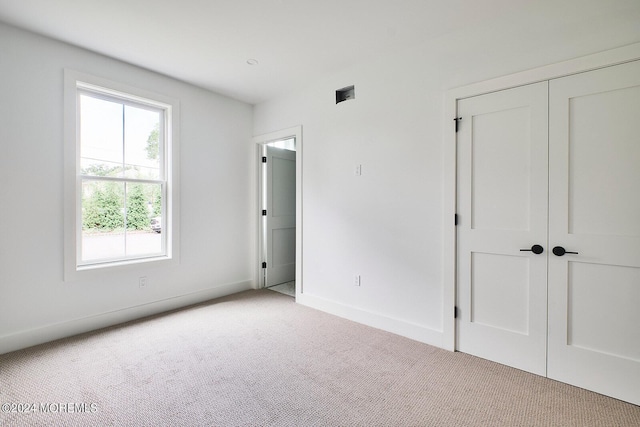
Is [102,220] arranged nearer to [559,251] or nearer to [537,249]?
[537,249]

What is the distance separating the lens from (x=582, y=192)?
2020 millimetres

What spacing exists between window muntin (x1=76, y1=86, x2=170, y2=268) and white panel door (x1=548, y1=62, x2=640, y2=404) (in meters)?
3.83

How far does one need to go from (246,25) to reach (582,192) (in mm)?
2814

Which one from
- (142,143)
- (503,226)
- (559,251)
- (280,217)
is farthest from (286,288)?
(559,251)

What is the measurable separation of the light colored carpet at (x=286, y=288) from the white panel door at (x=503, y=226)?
236 centimetres

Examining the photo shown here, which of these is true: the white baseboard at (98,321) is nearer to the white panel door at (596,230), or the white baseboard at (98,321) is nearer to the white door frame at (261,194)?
the white door frame at (261,194)

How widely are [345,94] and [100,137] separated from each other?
2.63 m

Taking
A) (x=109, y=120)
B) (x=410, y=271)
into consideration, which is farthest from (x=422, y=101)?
(x=109, y=120)

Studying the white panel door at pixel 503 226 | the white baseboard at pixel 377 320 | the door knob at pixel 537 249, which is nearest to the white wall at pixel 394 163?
the white baseboard at pixel 377 320


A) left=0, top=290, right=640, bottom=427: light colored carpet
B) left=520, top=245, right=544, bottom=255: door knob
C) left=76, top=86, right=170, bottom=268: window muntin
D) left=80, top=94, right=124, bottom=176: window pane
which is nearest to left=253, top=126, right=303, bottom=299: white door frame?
left=0, top=290, right=640, bottom=427: light colored carpet

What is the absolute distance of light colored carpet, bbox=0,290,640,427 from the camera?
1727mm

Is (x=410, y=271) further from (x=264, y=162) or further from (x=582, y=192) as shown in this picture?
(x=264, y=162)

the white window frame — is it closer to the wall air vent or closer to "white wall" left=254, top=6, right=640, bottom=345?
"white wall" left=254, top=6, right=640, bottom=345

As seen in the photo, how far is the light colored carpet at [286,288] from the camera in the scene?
4.24 m
